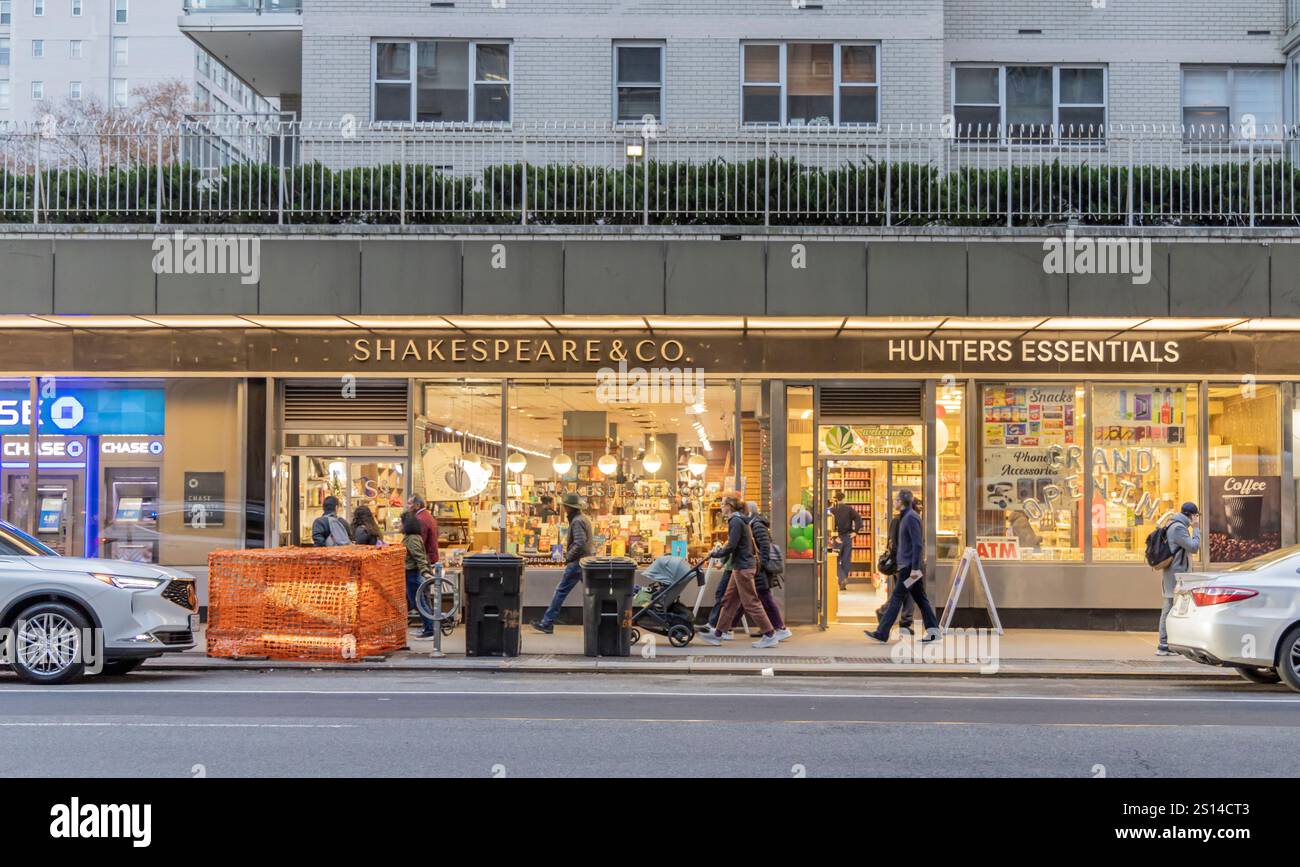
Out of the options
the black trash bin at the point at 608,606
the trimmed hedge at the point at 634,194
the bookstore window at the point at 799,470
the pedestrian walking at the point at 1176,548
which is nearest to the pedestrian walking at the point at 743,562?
the black trash bin at the point at 608,606

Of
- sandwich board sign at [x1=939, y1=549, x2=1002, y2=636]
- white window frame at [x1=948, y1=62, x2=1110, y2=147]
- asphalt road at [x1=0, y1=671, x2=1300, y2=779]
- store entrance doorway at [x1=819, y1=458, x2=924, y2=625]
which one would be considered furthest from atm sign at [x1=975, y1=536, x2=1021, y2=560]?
white window frame at [x1=948, y1=62, x2=1110, y2=147]

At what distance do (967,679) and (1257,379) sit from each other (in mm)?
7172

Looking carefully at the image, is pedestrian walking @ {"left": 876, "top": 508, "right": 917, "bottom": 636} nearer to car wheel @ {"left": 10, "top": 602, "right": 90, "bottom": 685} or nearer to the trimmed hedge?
the trimmed hedge

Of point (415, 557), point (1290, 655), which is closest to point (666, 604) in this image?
point (415, 557)

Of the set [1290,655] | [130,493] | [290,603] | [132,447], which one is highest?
[132,447]

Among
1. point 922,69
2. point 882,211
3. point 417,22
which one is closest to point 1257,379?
point 882,211

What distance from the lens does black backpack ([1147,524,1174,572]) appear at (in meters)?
15.0

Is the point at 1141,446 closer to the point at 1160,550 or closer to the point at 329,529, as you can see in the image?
the point at 1160,550

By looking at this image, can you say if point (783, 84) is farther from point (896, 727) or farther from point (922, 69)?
point (896, 727)

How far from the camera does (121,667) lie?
1290cm

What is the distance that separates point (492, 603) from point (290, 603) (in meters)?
2.13

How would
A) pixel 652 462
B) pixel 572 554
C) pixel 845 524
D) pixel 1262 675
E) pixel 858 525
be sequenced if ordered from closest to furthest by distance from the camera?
pixel 1262 675
pixel 572 554
pixel 652 462
pixel 845 524
pixel 858 525

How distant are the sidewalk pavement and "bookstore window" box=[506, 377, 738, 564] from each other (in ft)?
6.84

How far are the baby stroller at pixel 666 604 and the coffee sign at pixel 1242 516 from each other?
7417 millimetres
